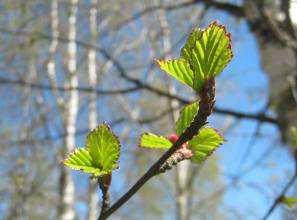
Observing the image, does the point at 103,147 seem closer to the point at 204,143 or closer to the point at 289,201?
the point at 204,143

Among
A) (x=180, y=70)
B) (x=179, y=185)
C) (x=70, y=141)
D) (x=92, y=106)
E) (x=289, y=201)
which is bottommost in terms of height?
(x=179, y=185)

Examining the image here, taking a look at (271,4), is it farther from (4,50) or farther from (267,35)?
(4,50)

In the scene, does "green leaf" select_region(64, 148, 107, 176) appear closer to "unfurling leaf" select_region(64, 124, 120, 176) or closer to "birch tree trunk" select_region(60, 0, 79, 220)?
"unfurling leaf" select_region(64, 124, 120, 176)

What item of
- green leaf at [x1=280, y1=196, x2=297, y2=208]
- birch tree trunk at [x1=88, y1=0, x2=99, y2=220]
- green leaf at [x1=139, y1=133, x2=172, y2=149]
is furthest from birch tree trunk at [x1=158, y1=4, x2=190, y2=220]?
green leaf at [x1=139, y1=133, x2=172, y2=149]

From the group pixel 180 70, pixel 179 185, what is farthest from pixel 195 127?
pixel 179 185

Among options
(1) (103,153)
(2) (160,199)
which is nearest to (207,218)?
(2) (160,199)

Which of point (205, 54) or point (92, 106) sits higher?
point (205, 54)
